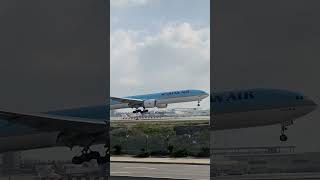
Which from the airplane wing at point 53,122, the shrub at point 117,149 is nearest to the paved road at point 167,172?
the airplane wing at point 53,122

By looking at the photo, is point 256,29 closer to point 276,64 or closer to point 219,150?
point 276,64

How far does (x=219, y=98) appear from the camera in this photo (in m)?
7.68

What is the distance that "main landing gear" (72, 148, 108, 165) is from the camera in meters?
7.53

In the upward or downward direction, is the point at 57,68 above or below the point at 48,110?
above

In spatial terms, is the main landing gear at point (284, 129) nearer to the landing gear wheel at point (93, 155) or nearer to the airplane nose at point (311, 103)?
A: the airplane nose at point (311, 103)

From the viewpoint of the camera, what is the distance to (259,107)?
7.94m

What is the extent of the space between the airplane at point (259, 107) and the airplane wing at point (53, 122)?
5.70ft

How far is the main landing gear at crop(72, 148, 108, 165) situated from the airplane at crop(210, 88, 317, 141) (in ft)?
5.62

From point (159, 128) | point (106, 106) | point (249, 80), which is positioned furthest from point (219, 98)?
point (159, 128)

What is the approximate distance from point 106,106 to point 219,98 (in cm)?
168

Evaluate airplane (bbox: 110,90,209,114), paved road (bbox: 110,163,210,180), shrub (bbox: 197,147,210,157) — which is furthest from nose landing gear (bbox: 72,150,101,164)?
airplane (bbox: 110,90,209,114)

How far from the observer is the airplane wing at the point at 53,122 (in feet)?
23.7

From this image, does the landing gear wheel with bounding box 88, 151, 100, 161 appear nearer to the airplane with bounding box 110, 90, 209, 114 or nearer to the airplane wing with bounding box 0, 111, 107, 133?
the airplane wing with bounding box 0, 111, 107, 133

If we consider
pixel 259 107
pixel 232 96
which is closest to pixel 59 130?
pixel 232 96
